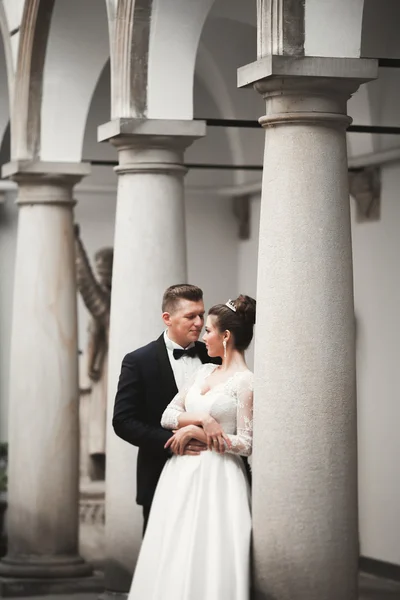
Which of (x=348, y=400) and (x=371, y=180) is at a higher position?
(x=371, y=180)

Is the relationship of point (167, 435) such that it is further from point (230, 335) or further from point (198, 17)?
point (198, 17)

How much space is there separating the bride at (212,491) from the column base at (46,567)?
481cm

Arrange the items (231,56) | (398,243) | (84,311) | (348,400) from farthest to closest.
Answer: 1. (84,311)
2. (231,56)
3. (398,243)
4. (348,400)

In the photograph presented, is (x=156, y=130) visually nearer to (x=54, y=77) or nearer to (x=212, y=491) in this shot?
(x=54, y=77)

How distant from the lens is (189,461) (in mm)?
7652

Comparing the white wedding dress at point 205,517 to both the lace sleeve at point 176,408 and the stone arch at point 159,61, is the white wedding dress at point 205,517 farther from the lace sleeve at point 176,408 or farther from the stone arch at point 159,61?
the stone arch at point 159,61

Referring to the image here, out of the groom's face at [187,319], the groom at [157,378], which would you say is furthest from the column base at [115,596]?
the groom's face at [187,319]

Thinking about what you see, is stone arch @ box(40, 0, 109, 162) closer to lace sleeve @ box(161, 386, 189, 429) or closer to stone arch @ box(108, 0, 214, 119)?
stone arch @ box(108, 0, 214, 119)

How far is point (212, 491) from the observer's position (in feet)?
24.7

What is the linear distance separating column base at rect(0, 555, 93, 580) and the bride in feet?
15.8

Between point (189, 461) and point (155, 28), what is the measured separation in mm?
3484

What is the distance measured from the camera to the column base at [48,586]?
40.1ft

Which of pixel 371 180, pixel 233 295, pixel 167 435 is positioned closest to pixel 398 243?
pixel 371 180

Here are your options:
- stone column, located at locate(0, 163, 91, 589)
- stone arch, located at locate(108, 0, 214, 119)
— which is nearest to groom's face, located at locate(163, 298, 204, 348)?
stone arch, located at locate(108, 0, 214, 119)
